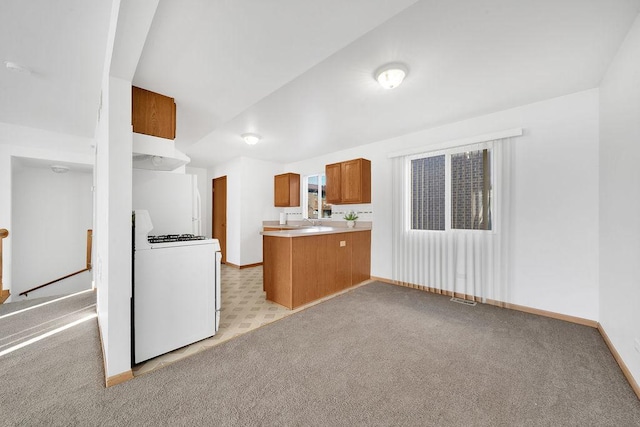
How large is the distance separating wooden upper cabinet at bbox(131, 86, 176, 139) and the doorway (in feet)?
12.4

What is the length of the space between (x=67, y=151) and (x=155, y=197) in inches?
107

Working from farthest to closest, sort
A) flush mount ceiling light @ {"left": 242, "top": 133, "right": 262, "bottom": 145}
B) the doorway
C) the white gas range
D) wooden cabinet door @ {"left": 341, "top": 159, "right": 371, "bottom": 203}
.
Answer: the doorway
wooden cabinet door @ {"left": 341, "top": 159, "right": 371, "bottom": 203}
flush mount ceiling light @ {"left": 242, "top": 133, "right": 262, "bottom": 145}
the white gas range

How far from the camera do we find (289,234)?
117 inches

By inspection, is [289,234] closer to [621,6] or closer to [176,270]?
[176,270]

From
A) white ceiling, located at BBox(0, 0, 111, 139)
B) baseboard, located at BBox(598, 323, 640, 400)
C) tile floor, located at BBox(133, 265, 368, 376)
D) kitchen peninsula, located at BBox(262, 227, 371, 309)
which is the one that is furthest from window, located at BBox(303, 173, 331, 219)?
baseboard, located at BBox(598, 323, 640, 400)

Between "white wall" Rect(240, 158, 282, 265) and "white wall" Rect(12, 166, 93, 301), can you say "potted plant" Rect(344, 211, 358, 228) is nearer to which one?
"white wall" Rect(240, 158, 282, 265)

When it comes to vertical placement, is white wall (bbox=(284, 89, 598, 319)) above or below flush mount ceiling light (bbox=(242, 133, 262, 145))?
below

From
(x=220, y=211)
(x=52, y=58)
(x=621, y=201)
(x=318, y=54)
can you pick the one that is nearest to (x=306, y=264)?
(x=318, y=54)

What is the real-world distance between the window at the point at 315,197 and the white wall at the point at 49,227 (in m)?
4.34

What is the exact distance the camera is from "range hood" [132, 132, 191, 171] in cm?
195

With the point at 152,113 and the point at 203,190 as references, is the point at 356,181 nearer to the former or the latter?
the point at 152,113

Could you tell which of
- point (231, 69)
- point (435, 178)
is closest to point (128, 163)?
point (231, 69)

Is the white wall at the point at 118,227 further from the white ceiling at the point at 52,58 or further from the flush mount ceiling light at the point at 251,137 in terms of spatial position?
the flush mount ceiling light at the point at 251,137

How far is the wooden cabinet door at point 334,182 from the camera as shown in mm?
4418
